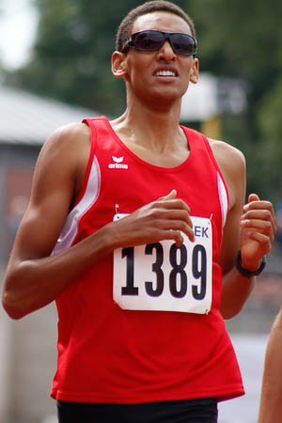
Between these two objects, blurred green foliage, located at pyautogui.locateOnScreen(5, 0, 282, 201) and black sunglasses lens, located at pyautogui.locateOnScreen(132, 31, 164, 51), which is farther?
blurred green foliage, located at pyautogui.locateOnScreen(5, 0, 282, 201)

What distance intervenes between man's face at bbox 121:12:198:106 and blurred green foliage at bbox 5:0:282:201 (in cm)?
2079

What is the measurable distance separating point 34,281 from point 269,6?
27.2 meters

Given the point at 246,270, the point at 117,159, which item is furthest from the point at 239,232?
the point at 117,159

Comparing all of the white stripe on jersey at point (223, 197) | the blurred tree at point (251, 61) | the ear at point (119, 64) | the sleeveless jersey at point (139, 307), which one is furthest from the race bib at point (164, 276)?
the blurred tree at point (251, 61)

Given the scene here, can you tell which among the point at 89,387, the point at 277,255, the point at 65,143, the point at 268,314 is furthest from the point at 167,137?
the point at 277,255

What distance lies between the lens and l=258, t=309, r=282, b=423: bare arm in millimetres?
3186

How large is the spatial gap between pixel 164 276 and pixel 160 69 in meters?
0.70

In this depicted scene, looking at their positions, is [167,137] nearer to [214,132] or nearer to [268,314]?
[268,314]

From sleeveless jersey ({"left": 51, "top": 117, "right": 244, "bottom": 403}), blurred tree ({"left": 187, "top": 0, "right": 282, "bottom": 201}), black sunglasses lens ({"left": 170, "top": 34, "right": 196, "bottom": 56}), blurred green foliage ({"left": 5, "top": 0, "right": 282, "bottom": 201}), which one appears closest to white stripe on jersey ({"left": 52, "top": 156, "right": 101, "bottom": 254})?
sleeveless jersey ({"left": 51, "top": 117, "right": 244, "bottom": 403})

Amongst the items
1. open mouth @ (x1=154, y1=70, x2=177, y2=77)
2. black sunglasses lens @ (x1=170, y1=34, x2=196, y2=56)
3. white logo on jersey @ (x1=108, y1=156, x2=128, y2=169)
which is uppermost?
black sunglasses lens @ (x1=170, y1=34, x2=196, y2=56)

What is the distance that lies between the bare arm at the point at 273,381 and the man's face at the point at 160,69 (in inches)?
33.0

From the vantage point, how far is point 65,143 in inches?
131

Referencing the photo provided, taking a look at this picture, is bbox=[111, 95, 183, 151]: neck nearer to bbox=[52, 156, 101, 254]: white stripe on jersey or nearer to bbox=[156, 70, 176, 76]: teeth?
bbox=[156, 70, 176, 76]: teeth

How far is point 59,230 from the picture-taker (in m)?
3.32
